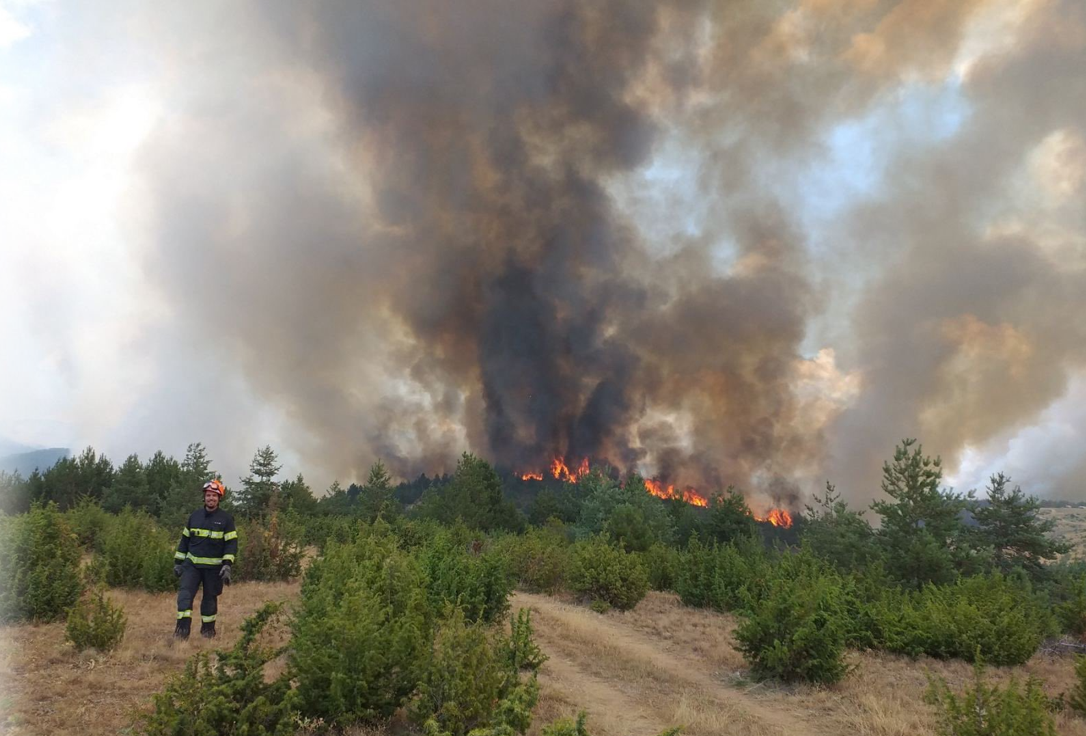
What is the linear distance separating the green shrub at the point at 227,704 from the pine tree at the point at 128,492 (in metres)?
50.8

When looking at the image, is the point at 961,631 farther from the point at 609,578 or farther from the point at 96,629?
the point at 96,629

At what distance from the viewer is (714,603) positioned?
20500 mm

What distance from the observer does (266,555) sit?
1819cm

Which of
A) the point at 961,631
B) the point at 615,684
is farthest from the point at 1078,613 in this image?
the point at 615,684

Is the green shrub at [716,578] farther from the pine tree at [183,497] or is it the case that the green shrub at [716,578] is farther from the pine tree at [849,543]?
the pine tree at [183,497]

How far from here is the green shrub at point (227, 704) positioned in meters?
4.97

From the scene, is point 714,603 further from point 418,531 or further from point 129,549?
point 129,549

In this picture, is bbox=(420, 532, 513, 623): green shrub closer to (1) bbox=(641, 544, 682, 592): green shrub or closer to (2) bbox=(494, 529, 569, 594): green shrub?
(2) bbox=(494, 529, 569, 594): green shrub

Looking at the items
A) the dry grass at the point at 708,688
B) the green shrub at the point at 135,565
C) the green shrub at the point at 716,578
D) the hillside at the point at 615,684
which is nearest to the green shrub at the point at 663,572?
the green shrub at the point at 716,578

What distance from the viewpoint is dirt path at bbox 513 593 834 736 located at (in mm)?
8445

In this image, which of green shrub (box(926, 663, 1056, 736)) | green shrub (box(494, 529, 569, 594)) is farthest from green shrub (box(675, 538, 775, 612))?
green shrub (box(926, 663, 1056, 736))

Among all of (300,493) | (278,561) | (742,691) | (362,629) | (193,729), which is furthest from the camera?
(300,493)

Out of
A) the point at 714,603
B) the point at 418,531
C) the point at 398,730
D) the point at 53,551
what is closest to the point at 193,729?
the point at 398,730

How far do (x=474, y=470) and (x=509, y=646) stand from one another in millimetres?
50462
